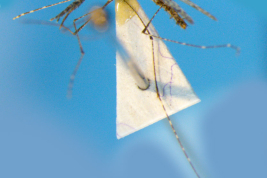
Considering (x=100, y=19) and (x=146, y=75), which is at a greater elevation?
(x=100, y=19)

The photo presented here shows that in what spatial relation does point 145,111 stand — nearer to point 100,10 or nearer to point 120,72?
point 120,72

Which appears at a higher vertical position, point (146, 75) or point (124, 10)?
point (124, 10)

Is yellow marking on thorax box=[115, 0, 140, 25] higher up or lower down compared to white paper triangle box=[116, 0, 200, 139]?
higher up

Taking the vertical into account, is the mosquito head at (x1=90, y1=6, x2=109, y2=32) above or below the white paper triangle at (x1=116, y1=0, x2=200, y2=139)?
above

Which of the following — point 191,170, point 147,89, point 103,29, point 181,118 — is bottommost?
point 191,170

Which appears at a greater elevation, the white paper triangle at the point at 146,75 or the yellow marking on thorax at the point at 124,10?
the yellow marking on thorax at the point at 124,10

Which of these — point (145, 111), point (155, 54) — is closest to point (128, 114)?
point (145, 111)
